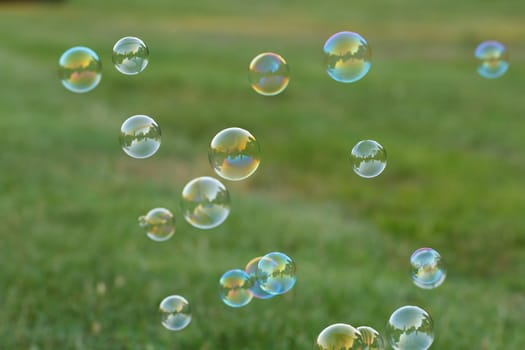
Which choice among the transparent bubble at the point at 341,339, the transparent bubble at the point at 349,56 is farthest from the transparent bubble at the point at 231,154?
the transparent bubble at the point at 341,339

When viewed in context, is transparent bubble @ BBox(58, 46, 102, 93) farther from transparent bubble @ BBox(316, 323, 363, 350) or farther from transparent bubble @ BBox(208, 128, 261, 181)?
transparent bubble @ BBox(316, 323, 363, 350)

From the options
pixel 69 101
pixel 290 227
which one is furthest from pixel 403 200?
pixel 69 101

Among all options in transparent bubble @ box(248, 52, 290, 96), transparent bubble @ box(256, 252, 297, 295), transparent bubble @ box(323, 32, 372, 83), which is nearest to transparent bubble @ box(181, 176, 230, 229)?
transparent bubble @ box(256, 252, 297, 295)

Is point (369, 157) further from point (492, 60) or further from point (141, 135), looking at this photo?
point (492, 60)

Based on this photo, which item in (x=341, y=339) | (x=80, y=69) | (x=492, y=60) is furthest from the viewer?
(x=492, y=60)

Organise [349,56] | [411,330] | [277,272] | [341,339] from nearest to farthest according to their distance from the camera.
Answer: [341,339] → [411,330] → [277,272] → [349,56]

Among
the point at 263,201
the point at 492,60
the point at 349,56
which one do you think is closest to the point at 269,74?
the point at 349,56

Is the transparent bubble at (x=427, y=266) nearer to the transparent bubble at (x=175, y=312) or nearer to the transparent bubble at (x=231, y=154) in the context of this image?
the transparent bubble at (x=231, y=154)
